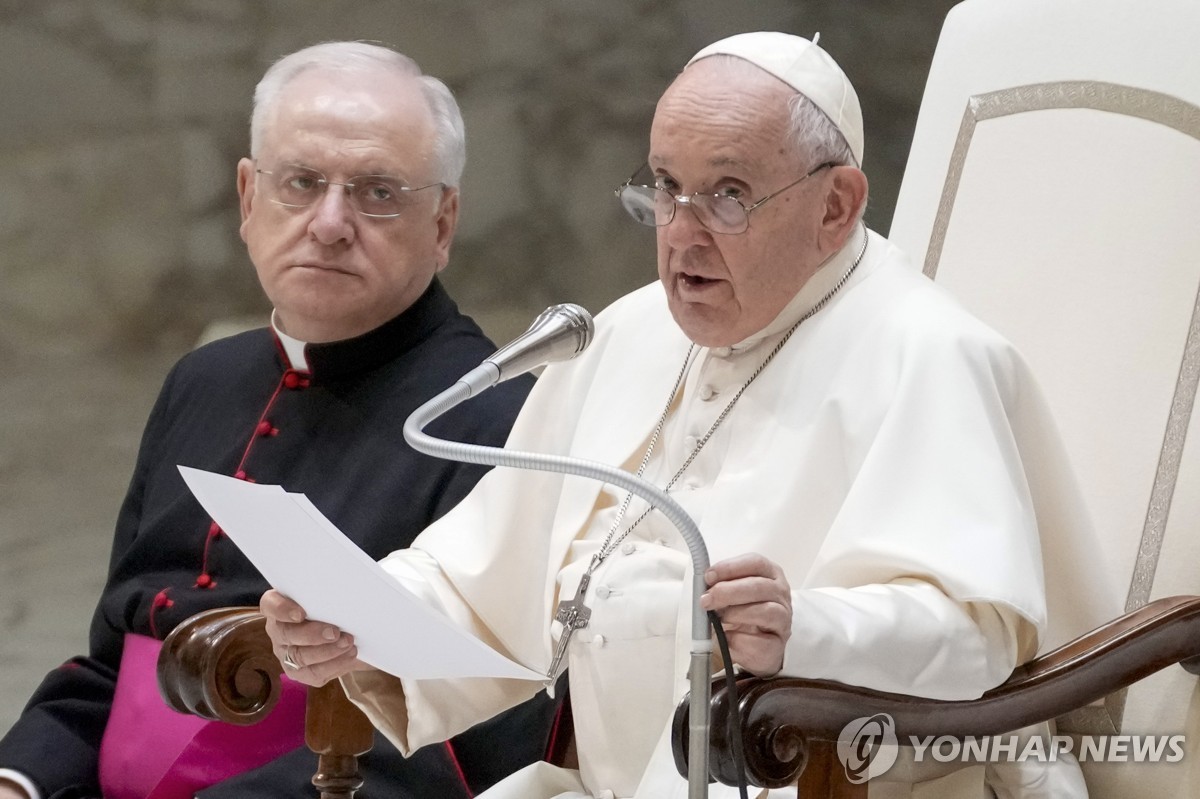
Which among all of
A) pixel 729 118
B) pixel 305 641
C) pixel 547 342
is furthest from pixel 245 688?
pixel 729 118

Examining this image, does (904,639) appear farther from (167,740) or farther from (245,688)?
(167,740)

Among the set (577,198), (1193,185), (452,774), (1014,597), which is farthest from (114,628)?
(577,198)

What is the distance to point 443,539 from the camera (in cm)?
277

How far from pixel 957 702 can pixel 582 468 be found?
2.26 ft

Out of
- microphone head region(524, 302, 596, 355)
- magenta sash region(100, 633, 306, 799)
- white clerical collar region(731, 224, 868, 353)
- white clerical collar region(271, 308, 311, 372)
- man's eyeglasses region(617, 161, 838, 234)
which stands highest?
man's eyeglasses region(617, 161, 838, 234)

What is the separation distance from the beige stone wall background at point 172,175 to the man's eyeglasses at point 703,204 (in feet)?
9.10

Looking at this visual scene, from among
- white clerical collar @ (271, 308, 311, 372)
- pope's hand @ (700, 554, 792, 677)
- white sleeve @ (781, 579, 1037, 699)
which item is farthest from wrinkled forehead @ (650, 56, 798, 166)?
white clerical collar @ (271, 308, 311, 372)

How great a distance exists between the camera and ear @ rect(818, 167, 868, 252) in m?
2.52

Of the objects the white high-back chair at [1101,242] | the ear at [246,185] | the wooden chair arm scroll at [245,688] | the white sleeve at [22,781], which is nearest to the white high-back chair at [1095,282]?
the white high-back chair at [1101,242]

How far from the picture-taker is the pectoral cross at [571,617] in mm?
2457

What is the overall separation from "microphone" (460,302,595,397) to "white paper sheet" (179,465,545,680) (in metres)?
0.25

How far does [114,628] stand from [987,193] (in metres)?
1.91

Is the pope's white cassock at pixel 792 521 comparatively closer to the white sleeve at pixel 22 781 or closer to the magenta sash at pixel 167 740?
the magenta sash at pixel 167 740

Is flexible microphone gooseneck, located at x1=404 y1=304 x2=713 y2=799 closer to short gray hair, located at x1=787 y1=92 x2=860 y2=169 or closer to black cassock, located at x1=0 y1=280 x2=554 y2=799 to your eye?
short gray hair, located at x1=787 y1=92 x2=860 y2=169
